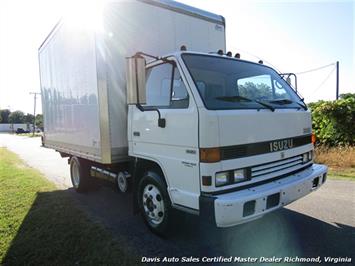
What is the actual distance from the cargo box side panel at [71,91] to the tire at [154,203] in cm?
100

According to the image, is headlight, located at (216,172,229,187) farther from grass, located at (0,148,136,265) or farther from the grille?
grass, located at (0,148,136,265)

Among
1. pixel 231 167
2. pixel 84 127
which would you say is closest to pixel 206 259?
pixel 231 167

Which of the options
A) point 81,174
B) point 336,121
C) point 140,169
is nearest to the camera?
point 140,169

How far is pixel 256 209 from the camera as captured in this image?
318 centimetres

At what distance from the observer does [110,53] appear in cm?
440

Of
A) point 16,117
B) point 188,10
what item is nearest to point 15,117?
point 16,117

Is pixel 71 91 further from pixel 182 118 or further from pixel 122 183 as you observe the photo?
pixel 182 118

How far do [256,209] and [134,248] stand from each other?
1.64m

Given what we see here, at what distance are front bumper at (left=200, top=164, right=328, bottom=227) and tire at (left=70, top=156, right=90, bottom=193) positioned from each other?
3990mm

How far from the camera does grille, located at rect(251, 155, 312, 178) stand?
349 centimetres

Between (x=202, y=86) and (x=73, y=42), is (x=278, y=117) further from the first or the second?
(x=73, y=42)

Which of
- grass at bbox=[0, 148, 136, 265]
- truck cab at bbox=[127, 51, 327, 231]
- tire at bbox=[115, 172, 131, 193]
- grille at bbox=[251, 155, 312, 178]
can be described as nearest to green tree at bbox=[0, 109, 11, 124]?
grass at bbox=[0, 148, 136, 265]

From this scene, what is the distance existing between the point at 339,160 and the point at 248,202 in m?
6.81

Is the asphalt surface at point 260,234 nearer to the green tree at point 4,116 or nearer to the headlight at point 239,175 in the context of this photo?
the headlight at point 239,175
